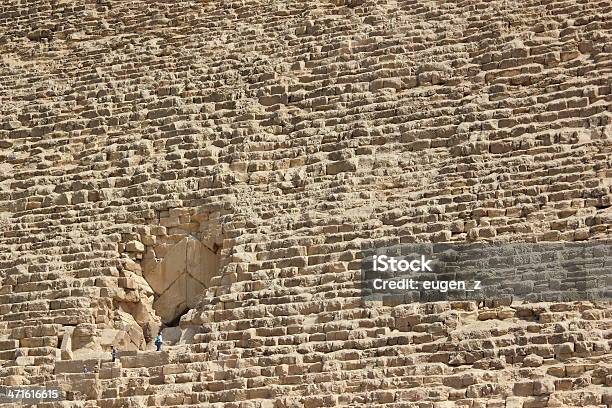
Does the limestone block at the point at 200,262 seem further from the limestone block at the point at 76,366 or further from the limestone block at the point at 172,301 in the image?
the limestone block at the point at 76,366

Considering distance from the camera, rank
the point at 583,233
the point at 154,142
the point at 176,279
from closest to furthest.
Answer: the point at 583,233, the point at 176,279, the point at 154,142

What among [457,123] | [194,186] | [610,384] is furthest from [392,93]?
[610,384]

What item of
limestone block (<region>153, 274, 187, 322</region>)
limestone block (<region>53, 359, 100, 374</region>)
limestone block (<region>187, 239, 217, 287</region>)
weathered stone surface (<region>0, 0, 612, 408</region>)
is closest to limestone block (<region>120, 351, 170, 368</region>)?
weathered stone surface (<region>0, 0, 612, 408</region>)

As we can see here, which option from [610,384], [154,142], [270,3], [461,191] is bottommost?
[610,384]

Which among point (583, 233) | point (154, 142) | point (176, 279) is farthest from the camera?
point (154, 142)

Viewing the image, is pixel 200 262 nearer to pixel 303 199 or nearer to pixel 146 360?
pixel 303 199

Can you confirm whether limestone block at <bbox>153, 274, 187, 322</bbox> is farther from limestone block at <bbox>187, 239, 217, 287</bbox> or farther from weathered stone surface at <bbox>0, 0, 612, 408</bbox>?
limestone block at <bbox>187, 239, 217, 287</bbox>

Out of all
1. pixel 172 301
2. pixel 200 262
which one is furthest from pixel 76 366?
pixel 200 262

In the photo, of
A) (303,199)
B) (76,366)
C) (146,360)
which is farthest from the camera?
(303,199)

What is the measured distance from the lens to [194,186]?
14.5 meters

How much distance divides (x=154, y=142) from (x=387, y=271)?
3430mm

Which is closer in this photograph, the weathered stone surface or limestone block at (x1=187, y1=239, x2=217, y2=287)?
the weathered stone surface

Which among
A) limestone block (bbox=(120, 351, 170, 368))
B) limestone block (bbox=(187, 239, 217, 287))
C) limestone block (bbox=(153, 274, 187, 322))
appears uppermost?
limestone block (bbox=(187, 239, 217, 287))

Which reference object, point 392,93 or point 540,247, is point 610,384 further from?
point 392,93
